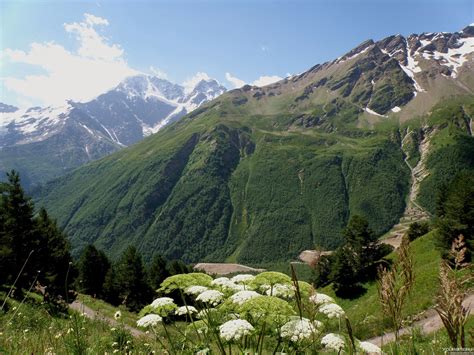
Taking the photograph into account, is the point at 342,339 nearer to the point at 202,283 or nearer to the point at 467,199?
the point at 202,283

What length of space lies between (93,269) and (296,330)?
7259 centimetres

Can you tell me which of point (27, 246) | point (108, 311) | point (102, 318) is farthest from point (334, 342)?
point (27, 246)

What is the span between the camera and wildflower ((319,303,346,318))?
206 inches

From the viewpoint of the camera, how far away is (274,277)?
19.8 ft

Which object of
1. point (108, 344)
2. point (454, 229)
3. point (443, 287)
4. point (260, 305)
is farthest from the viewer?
point (454, 229)

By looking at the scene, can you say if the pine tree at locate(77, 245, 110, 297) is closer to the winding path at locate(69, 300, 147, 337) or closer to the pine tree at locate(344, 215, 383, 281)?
the winding path at locate(69, 300, 147, 337)

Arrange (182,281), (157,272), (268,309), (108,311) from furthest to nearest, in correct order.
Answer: (157,272) < (108,311) < (182,281) < (268,309)

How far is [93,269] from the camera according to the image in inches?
2739

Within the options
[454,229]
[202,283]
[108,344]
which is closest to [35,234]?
[108,344]

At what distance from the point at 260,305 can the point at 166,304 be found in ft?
6.00

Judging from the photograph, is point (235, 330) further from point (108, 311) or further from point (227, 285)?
point (108, 311)

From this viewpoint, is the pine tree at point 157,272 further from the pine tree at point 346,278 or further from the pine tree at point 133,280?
Answer: the pine tree at point 346,278

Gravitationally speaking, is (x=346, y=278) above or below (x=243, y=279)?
Result: below

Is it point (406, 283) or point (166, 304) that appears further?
point (166, 304)
